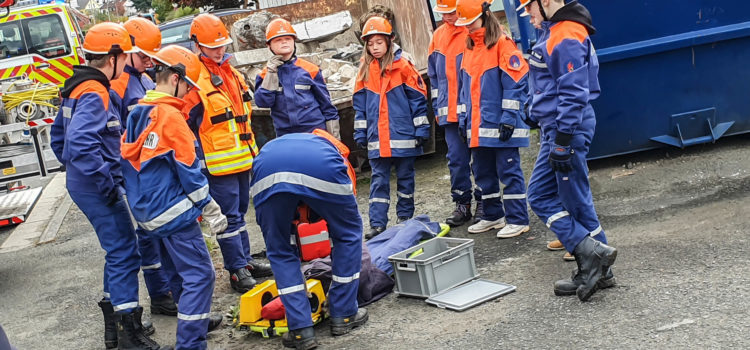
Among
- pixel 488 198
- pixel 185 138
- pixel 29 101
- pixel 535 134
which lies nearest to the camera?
pixel 185 138

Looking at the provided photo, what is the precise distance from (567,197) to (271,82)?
9.28ft

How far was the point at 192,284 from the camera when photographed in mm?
4727

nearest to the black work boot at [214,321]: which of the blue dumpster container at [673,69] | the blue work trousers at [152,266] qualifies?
the blue work trousers at [152,266]

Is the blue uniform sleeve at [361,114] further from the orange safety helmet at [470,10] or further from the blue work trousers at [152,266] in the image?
the blue work trousers at [152,266]

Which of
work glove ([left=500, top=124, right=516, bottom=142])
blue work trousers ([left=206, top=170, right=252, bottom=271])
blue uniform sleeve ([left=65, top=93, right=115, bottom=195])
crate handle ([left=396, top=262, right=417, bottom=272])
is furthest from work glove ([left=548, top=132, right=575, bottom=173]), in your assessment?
blue uniform sleeve ([left=65, top=93, right=115, bottom=195])

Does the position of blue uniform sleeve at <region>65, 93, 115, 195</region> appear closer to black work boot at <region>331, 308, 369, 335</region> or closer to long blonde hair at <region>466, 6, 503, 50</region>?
black work boot at <region>331, 308, 369, 335</region>

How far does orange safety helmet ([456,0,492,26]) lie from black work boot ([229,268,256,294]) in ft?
7.95

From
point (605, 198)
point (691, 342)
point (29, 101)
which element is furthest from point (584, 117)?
point (29, 101)

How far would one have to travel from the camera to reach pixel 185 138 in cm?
465

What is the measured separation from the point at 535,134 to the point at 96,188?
5600 mm

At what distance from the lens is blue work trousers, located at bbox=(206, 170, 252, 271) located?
19.9ft

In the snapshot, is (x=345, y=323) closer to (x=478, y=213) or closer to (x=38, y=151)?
(x=478, y=213)

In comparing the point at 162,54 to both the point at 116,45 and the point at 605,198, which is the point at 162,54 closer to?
the point at 116,45

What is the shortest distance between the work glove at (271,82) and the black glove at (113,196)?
6.16 feet
